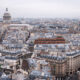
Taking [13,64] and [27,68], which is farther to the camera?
[13,64]

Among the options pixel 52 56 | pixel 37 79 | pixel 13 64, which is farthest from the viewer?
pixel 52 56

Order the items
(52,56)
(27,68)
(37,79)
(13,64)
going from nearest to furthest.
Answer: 1. (37,79)
2. (27,68)
3. (13,64)
4. (52,56)

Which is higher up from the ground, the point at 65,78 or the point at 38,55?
the point at 38,55

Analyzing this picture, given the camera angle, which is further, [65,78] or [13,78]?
[65,78]

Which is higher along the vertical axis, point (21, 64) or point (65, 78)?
point (21, 64)

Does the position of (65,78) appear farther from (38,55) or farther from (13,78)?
(13,78)

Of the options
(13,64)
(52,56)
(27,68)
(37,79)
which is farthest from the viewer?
(52,56)

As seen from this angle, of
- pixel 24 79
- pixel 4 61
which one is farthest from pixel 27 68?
pixel 24 79

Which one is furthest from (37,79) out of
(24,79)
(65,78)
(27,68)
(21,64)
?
(65,78)

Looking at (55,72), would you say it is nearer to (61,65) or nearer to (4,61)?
(61,65)
